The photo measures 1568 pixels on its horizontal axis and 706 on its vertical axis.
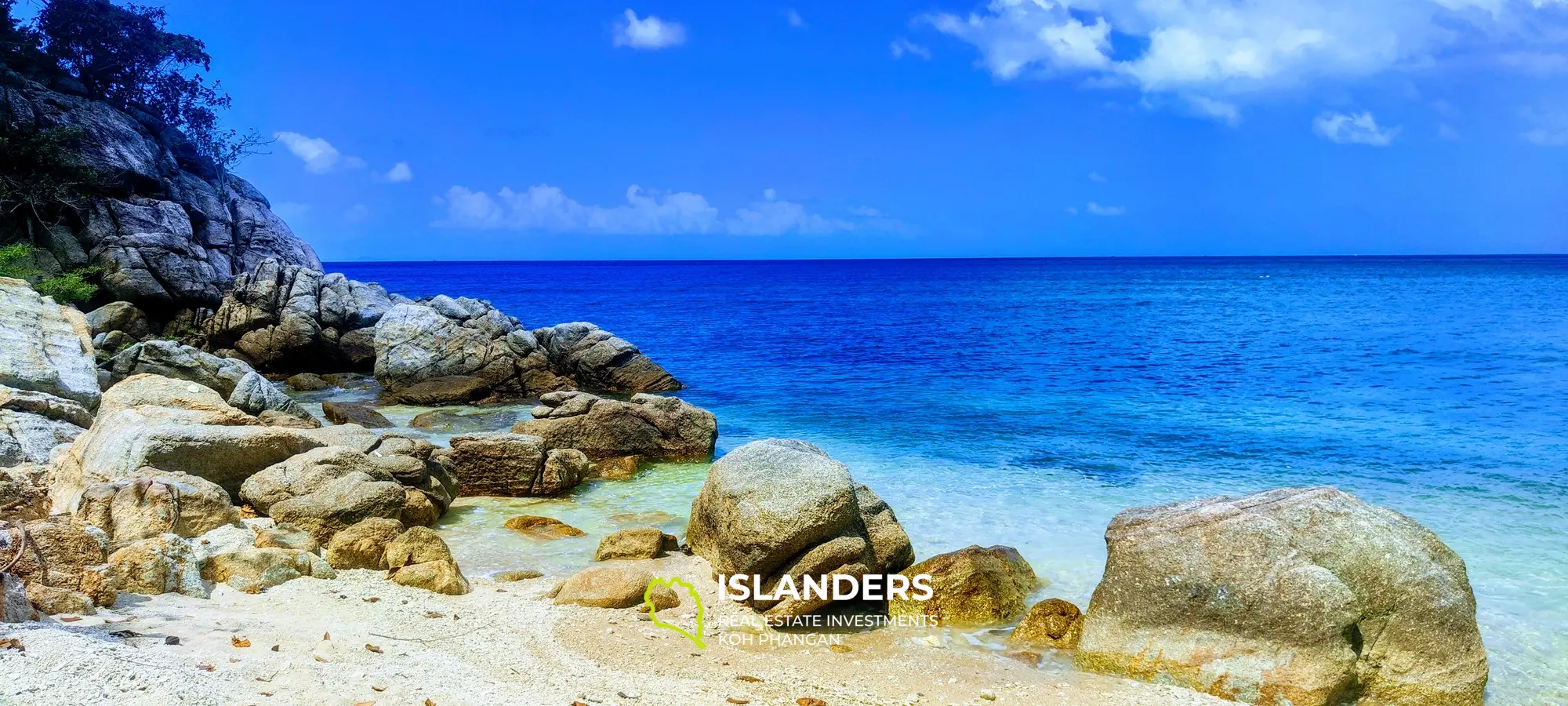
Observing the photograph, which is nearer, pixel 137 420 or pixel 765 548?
pixel 765 548

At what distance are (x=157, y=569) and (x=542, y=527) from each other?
568 cm

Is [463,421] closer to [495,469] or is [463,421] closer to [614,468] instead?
[614,468]

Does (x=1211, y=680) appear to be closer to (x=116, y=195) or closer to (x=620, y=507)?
(x=620, y=507)

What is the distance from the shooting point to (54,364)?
54.8 feet

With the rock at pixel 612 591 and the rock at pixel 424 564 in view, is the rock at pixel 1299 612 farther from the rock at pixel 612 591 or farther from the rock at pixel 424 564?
the rock at pixel 424 564

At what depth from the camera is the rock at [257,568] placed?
9031mm

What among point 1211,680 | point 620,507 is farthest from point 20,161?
point 1211,680

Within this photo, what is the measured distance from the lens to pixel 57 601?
22.0 feet

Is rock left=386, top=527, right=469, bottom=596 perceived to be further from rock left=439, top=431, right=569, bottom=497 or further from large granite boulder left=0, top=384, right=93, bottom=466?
large granite boulder left=0, top=384, right=93, bottom=466

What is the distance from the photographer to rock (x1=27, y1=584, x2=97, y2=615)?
658 cm

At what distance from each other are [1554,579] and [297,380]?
101 feet

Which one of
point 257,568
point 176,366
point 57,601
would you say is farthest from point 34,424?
point 176,366

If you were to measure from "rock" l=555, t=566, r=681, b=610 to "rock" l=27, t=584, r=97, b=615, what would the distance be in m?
4.13

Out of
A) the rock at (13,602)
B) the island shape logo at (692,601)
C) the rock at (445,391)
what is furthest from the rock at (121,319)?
the rock at (13,602)
